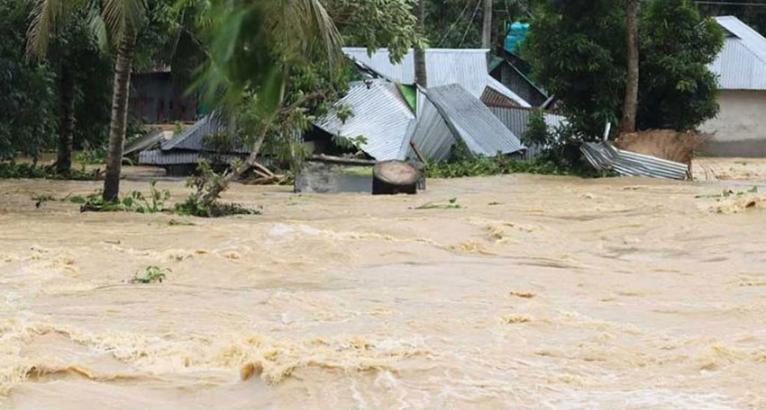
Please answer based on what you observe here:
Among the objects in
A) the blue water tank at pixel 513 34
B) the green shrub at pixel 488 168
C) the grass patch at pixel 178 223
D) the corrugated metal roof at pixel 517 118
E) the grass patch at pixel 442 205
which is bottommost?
the grass patch at pixel 178 223

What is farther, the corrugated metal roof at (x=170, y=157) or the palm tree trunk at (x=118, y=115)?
the corrugated metal roof at (x=170, y=157)

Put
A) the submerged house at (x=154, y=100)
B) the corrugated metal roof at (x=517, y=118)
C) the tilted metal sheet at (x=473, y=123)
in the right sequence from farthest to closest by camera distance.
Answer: the submerged house at (x=154, y=100) < the corrugated metal roof at (x=517, y=118) < the tilted metal sheet at (x=473, y=123)

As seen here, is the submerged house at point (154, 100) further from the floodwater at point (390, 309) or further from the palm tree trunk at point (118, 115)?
the floodwater at point (390, 309)

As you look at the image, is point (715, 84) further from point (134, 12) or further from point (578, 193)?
point (134, 12)

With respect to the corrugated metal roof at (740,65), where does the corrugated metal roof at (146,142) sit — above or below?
below

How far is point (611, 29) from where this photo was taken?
24984mm

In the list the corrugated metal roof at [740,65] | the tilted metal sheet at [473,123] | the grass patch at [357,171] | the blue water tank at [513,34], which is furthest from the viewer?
the blue water tank at [513,34]

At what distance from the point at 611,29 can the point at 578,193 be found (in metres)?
6.89

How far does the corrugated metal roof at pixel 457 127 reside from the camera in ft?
88.6

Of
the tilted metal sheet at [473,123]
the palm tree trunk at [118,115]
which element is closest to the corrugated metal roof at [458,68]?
the tilted metal sheet at [473,123]

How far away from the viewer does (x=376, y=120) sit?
2559cm

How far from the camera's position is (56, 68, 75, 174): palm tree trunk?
23.3 meters

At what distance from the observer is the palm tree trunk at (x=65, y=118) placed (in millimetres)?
23297

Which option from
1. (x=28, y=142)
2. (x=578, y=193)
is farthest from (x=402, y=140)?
(x=28, y=142)
